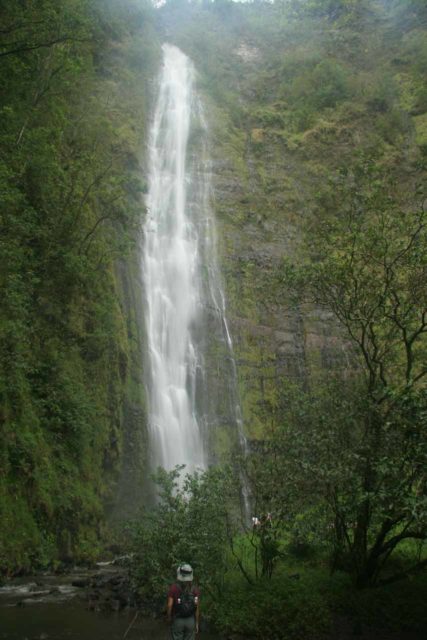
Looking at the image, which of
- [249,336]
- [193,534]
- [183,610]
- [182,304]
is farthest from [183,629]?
[249,336]

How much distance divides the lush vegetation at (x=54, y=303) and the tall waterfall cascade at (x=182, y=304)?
2.26 m

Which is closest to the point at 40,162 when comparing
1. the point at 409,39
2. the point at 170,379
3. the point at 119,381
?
the point at 119,381

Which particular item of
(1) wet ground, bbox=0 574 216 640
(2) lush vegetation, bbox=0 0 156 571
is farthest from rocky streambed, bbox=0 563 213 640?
(2) lush vegetation, bbox=0 0 156 571

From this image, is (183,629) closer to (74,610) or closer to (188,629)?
(188,629)

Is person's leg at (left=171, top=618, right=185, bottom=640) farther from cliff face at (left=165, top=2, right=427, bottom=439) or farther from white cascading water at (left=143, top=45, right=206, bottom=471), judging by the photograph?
white cascading water at (left=143, top=45, right=206, bottom=471)

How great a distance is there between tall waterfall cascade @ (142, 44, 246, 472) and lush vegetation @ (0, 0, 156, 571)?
2.26m

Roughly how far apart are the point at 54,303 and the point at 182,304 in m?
9.86

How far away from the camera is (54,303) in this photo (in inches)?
781

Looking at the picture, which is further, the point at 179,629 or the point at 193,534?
the point at 193,534

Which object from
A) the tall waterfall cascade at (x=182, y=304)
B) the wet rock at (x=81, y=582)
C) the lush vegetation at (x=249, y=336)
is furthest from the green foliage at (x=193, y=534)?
the tall waterfall cascade at (x=182, y=304)

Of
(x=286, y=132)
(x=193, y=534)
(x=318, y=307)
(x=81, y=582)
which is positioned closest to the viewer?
(x=193, y=534)

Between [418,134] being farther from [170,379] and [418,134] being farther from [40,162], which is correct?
[40,162]

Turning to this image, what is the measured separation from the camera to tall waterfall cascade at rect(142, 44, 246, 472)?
79.7 ft

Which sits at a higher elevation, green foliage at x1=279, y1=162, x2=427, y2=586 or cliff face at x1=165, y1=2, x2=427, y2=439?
cliff face at x1=165, y1=2, x2=427, y2=439
